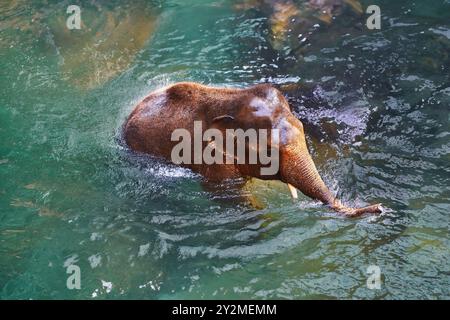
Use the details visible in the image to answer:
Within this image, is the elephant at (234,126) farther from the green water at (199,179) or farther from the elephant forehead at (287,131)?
the green water at (199,179)

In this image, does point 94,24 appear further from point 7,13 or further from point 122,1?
point 7,13

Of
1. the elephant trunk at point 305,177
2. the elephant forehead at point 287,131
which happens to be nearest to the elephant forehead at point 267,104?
the elephant forehead at point 287,131

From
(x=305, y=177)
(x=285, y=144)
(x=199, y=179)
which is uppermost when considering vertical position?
(x=285, y=144)

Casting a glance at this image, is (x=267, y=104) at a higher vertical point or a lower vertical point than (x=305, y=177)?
higher

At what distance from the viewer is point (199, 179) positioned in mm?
6305

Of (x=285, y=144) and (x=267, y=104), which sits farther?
(x=267, y=104)

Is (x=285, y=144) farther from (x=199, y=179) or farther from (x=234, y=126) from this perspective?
(x=199, y=179)

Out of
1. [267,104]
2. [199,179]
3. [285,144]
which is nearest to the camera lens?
[285,144]

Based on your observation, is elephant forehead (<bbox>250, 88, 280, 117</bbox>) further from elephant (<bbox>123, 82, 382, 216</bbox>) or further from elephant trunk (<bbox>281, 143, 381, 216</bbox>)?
elephant trunk (<bbox>281, 143, 381, 216</bbox>)

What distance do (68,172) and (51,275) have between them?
1.83 metres

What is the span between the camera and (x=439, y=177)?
6.13 meters

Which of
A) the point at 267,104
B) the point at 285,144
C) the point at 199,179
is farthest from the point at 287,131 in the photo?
the point at 199,179

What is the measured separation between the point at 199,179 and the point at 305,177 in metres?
1.65
